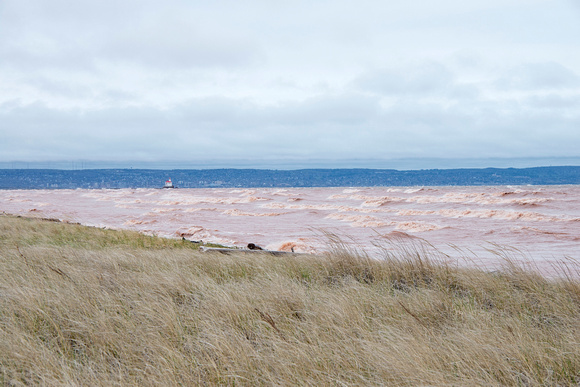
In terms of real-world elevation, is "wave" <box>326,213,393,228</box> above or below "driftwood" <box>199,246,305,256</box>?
below

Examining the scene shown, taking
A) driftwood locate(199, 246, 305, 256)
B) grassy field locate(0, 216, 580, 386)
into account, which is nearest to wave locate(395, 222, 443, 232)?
driftwood locate(199, 246, 305, 256)

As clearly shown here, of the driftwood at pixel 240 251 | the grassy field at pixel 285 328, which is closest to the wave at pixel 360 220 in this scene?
the driftwood at pixel 240 251

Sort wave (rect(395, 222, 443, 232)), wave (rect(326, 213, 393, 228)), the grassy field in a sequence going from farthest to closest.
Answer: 1. wave (rect(326, 213, 393, 228))
2. wave (rect(395, 222, 443, 232))
3. the grassy field

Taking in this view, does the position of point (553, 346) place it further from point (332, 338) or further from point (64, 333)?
point (64, 333)

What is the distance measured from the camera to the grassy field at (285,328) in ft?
11.8

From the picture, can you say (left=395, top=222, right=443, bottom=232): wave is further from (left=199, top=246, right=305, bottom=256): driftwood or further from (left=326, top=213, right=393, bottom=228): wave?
(left=199, top=246, right=305, bottom=256): driftwood

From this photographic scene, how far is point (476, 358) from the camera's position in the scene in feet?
12.4

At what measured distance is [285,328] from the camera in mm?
4562

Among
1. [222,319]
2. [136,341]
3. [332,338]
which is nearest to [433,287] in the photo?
[332,338]

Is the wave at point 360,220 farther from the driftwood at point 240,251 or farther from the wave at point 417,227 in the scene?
the driftwood at point 240,251

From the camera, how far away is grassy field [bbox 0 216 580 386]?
11.8 ft

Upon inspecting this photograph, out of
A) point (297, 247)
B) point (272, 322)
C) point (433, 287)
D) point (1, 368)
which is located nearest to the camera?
point (1, 368)

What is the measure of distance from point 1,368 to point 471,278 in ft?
19.1

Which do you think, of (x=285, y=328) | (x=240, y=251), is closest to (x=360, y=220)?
(x=240, y=251)
